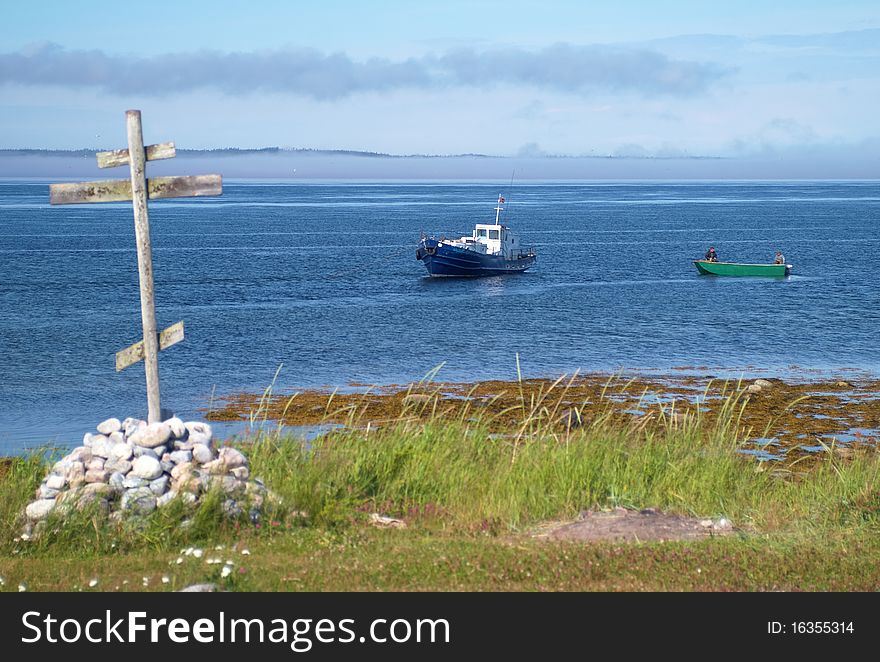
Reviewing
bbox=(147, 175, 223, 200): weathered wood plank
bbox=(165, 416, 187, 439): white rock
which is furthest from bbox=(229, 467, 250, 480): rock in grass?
bbox=(147, 175, 223, 200): weathered wood plank

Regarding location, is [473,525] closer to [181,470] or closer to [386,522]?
[386,522]

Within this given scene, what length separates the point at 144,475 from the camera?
33.7ft

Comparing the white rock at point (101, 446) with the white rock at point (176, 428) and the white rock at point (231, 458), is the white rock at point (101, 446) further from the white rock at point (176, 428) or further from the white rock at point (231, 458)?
the white rock at point (231, 458)

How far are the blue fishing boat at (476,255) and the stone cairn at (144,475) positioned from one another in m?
54.7

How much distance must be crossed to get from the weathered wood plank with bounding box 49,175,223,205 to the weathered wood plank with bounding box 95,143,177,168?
21 centimetres

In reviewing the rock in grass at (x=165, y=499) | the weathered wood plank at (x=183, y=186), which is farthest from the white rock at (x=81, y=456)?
the weathered wood plank at (x=183, y=186)

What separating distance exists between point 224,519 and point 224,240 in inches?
3465

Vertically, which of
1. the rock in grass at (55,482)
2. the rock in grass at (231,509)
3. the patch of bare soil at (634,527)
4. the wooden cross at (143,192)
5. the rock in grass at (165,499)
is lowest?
the patch of bare soil at (634,527)

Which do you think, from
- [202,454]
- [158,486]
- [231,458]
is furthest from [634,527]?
[158,486]

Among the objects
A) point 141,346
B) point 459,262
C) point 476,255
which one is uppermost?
point 141,346

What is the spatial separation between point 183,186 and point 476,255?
56466mm

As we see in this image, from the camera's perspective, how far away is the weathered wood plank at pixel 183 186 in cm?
1117

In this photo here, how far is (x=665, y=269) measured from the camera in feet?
242

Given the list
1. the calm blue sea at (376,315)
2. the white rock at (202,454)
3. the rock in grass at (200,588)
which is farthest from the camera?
the calm blue sea at (376,315)
